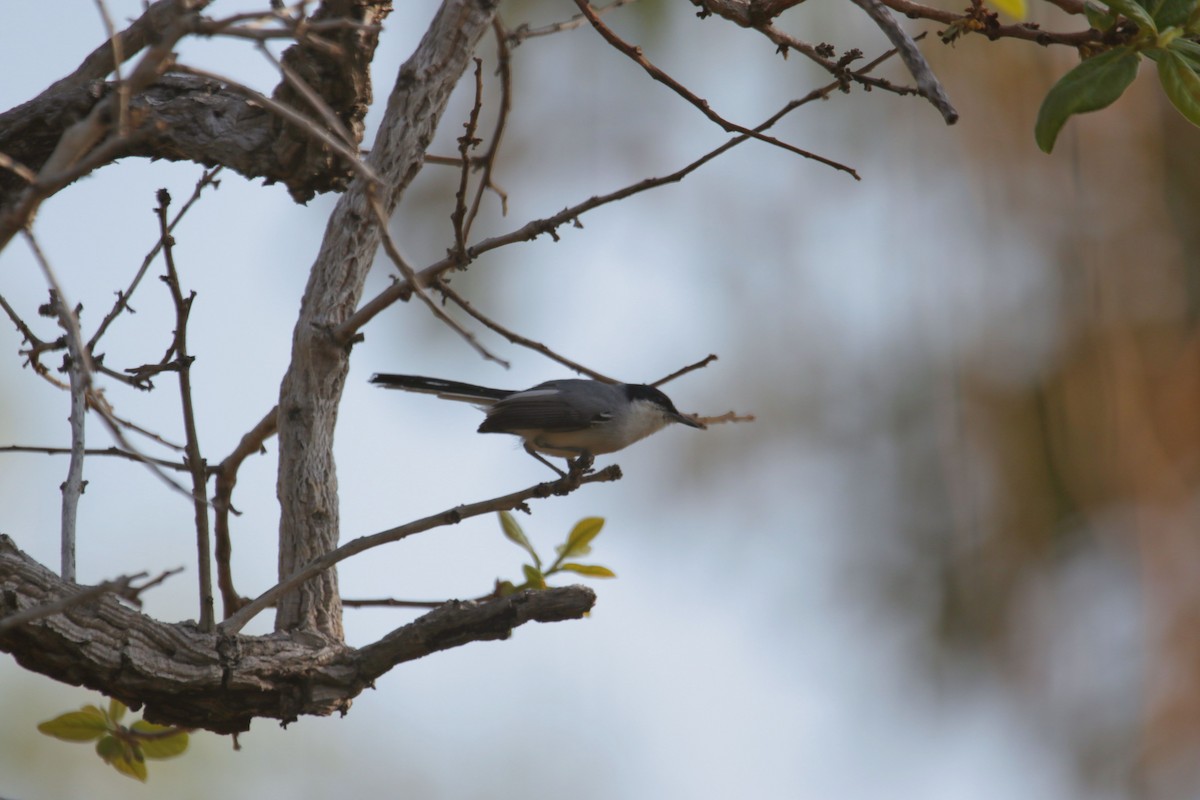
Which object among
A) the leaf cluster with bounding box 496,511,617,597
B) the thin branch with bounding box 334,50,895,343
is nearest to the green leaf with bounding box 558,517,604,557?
the leaf cluster with bounding box 496,511,617,597

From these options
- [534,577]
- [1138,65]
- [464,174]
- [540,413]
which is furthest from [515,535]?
[1138,65]

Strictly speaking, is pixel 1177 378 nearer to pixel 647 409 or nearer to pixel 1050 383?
pixel 1050 383

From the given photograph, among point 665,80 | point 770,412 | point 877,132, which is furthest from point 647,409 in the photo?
point 877,132

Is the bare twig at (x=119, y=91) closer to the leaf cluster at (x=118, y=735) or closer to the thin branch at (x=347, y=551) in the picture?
the thin branch at (x=347, y=551)

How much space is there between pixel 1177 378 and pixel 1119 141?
1798 millimetres

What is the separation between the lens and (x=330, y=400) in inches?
105

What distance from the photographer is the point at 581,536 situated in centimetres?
299

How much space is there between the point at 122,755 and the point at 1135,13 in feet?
9.61

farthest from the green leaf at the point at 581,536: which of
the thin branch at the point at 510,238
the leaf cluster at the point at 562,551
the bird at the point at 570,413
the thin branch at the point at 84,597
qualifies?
the thin branch at the point at 84,597

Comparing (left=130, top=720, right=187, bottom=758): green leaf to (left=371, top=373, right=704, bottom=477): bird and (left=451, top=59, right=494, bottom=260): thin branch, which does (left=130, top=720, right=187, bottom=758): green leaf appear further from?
(left=371, top=373, right=704, bottom=477): bird

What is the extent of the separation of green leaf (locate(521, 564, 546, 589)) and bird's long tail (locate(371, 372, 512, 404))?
55.5 inches

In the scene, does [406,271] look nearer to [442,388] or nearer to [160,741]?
[160,741]

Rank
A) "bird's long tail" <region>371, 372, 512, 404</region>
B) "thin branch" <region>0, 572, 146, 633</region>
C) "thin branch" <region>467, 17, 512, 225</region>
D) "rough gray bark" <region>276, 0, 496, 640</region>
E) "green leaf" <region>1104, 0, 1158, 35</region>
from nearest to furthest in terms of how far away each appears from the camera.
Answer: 1. "thin branch" <region>0, 572, 146, 633</region>
2. "green leaf" <region>1104, 0, 1158, 35</region>
3. "thin branch" <region>467, 17, 512, 225</region>
4. "rough gray bark" <region>276, 0, 496, 640</region>
5. "bird's long tail" <region>371, 372, 512, 404</region>

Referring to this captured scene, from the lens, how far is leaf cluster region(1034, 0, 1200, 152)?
2178 mm
